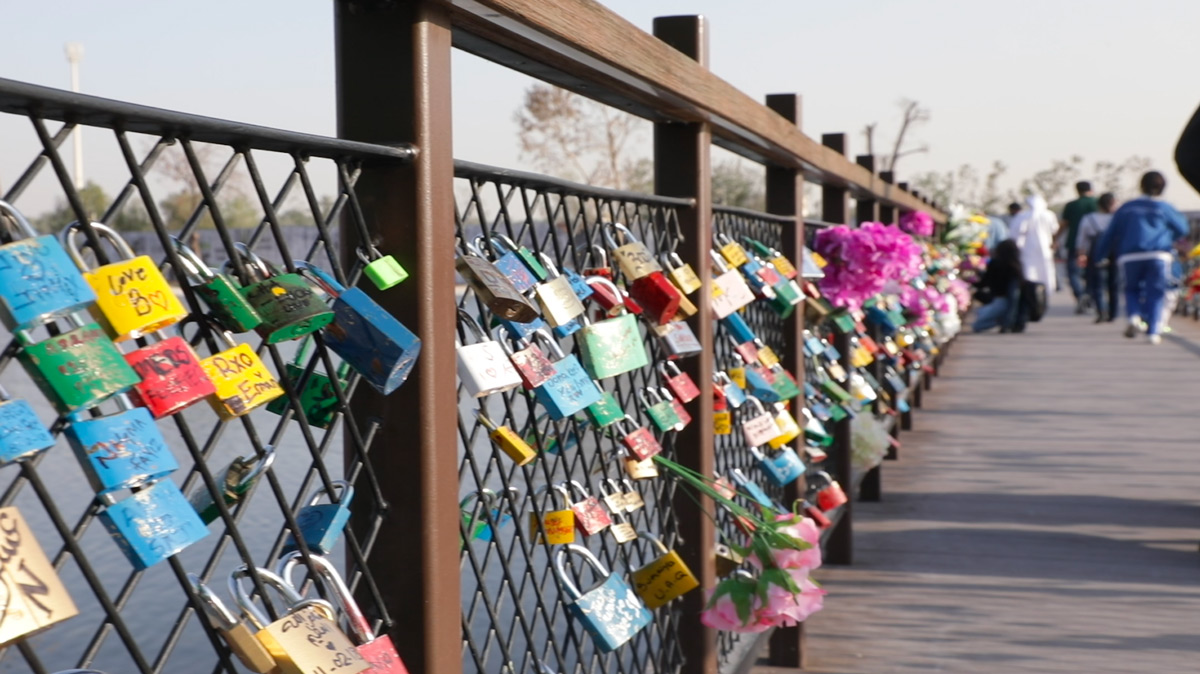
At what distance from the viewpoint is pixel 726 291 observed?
2510 mm

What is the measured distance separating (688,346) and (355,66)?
1.04 m

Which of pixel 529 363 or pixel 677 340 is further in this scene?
pixel 677 340

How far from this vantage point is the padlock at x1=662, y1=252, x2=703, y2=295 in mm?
2162

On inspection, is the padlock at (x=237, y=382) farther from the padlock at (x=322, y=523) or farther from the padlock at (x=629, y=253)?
the padlock at (x=629, y=253)

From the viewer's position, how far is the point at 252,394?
93cm

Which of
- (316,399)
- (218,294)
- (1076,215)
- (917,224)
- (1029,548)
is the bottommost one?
(1029,548)

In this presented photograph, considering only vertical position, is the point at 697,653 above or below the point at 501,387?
below

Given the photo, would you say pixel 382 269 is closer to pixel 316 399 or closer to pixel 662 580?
pixel 316 399

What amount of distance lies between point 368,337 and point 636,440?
0.86 meters

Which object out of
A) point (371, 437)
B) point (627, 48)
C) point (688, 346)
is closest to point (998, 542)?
point (688, 346)

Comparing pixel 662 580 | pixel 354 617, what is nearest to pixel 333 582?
pixel 354 617

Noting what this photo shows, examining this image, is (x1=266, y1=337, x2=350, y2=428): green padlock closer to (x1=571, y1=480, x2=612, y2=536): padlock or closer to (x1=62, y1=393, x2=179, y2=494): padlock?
(x1=62, y1=393, x2=179, y2=494): padlock

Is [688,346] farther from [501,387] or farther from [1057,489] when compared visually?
[1057,489]

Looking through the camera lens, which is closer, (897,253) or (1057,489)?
(897,253)
